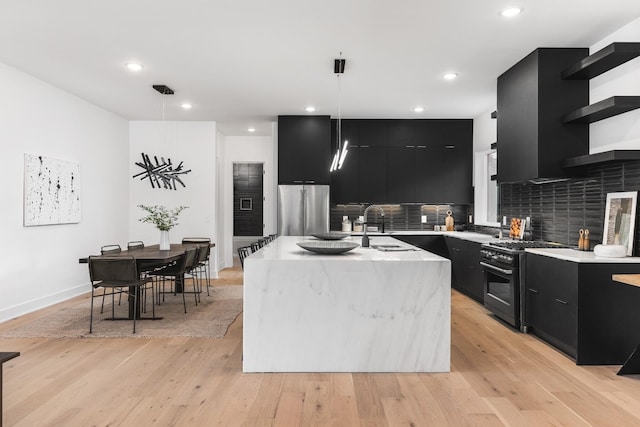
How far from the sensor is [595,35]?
13.3ft

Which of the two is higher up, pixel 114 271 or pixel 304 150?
pixel 304 150

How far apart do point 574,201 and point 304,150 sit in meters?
3.95

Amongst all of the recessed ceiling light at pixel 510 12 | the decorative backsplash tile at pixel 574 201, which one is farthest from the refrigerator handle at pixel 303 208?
Answer: the recessed ceiling light at pixel 510 12

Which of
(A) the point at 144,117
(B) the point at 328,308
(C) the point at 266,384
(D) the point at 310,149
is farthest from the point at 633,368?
(A) the point at 144,117

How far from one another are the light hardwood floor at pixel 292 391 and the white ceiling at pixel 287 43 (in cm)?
274

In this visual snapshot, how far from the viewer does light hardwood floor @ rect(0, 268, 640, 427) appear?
103 inches

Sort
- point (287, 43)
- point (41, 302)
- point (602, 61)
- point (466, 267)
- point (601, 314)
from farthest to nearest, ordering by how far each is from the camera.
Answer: point (466, 267) < point (41, 302) < point (287, 43) < point (602, 61) < point (601, 314)

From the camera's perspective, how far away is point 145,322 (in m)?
4.93

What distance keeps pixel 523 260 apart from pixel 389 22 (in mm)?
2507

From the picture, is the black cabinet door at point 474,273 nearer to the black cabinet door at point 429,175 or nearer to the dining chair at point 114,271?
the black cabinet door at point 429,175

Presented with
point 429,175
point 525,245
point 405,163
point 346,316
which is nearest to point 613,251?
point 525,245

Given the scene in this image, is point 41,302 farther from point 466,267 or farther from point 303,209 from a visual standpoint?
point 466,267

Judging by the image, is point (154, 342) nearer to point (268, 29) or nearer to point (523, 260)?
point (268, 29)

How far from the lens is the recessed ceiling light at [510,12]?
350 cm
